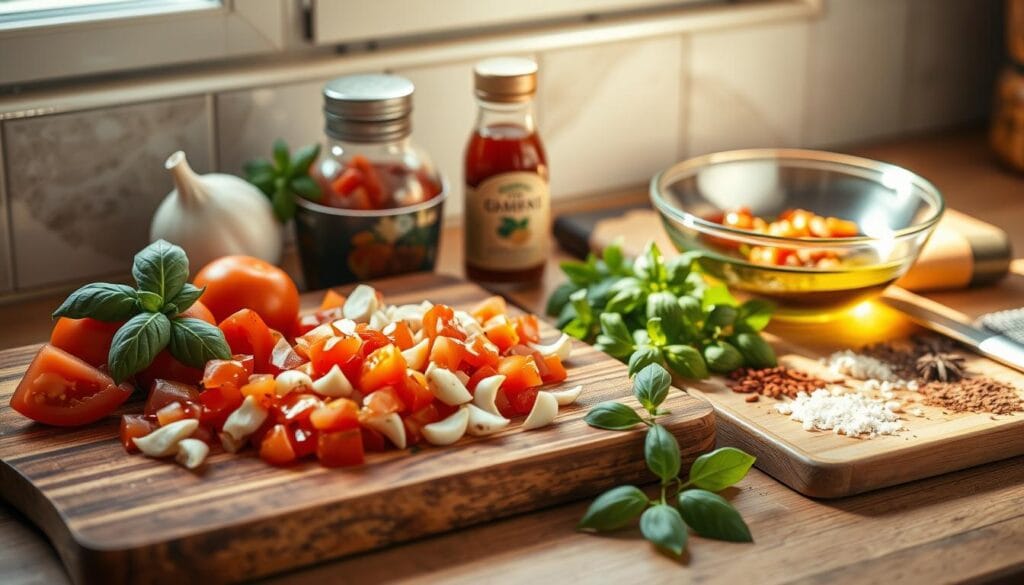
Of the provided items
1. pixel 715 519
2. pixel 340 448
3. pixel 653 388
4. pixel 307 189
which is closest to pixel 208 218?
pixel 307 189

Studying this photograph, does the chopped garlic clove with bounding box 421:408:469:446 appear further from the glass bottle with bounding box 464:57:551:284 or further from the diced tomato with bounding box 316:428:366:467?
the glass bottle with bounding box 464:57:551:284

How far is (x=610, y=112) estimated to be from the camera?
179cm

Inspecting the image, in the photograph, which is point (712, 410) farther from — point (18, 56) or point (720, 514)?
point (18, 56)

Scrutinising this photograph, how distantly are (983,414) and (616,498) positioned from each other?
0.39 metres

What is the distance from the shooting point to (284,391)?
1.11 meters

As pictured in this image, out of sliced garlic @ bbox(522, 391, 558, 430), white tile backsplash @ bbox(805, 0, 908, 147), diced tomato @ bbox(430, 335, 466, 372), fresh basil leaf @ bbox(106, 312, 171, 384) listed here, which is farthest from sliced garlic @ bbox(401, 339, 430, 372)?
white tile backsplash @ bbox(805, 0, 908, 147)

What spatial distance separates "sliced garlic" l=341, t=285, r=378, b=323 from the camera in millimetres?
1298

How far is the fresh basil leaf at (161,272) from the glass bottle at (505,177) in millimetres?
408

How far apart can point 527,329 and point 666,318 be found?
138mm

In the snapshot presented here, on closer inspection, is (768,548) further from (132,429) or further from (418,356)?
(132,429)

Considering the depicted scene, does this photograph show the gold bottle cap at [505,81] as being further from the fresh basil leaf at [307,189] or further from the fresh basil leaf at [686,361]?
the fresh basil leaf at [686,361]

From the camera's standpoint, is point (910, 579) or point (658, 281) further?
point (658, 281)

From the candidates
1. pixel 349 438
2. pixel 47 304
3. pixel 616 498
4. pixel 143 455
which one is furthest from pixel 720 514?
pixel 47 304

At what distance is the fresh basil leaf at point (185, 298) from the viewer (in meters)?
1.18
